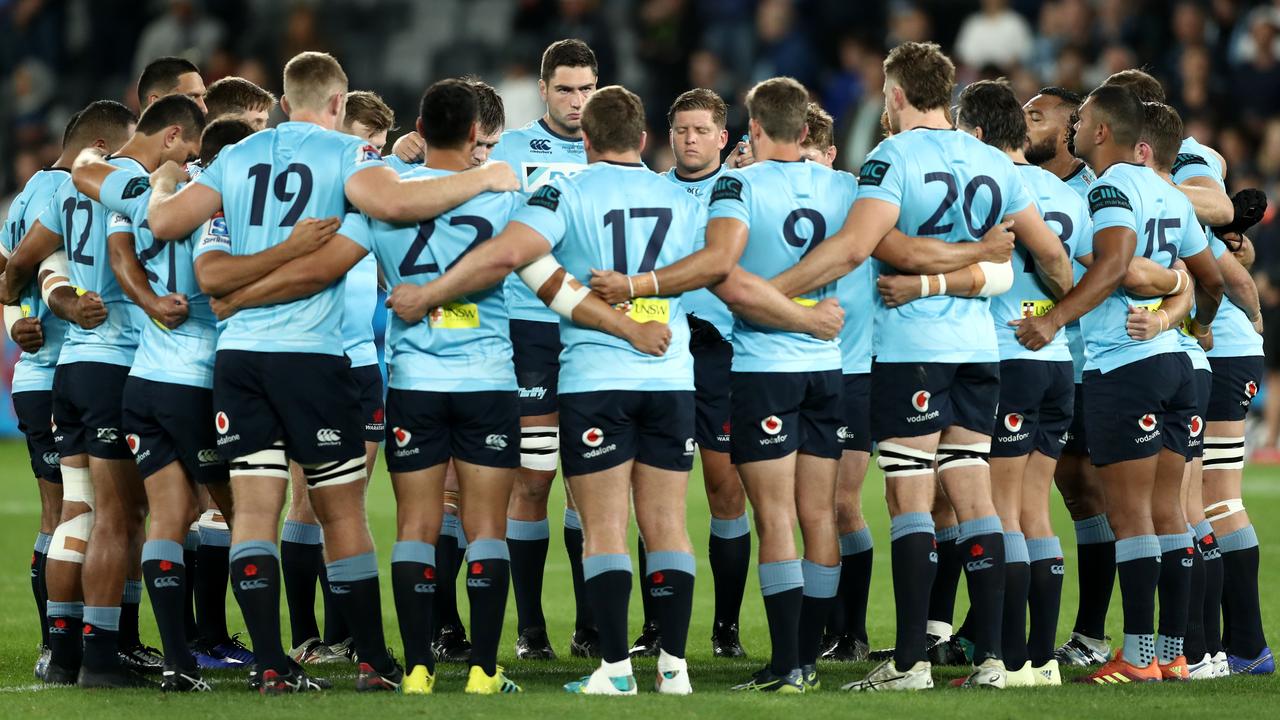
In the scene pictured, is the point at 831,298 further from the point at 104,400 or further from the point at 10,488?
the point at 10,488

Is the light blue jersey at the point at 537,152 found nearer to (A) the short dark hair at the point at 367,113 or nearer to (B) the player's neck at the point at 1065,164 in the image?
(A) the short dark hair at the point at 367,113

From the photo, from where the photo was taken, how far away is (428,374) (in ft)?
23.3

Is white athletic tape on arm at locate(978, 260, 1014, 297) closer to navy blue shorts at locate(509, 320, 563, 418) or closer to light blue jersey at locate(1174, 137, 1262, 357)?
light blue jersey at locate(1174, 137, 1262, 357)

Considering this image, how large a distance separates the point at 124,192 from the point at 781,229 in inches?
118

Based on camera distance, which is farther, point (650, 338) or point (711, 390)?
point (711, 390)

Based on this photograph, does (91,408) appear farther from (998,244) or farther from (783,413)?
(998,244)

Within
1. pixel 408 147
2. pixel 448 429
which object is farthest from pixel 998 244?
pixel 408 147

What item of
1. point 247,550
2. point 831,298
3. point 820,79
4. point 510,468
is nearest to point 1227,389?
point 831,298

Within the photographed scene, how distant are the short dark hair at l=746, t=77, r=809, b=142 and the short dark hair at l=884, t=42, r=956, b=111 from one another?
448mm

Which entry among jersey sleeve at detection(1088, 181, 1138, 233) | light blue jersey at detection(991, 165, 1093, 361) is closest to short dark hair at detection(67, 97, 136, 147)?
light blue jersey at detection(991, 165, 1093, 361)

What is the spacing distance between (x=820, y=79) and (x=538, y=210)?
54.0ft

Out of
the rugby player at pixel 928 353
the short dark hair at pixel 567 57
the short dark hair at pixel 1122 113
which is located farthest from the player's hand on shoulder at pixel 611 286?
the short dark hair at pixel 1122 113

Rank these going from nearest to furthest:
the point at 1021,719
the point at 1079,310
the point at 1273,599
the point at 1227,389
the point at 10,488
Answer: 1. the point at 1021,719
2. the point at 1079,310
3. the point at 1227,389
4. the point at 1273,599
5. the point at 10,488

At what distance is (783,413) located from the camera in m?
7.25
